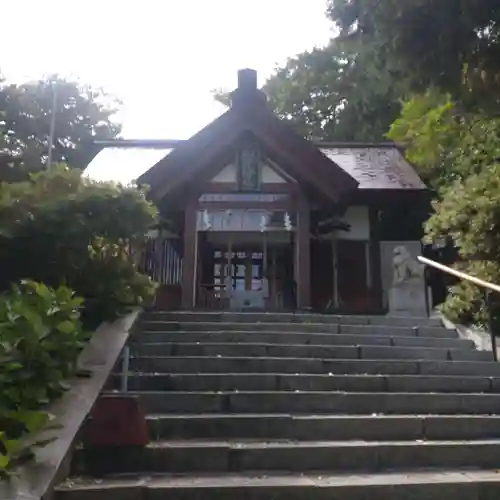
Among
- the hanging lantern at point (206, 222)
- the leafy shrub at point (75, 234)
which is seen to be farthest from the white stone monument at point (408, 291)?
the leafy shrub at point (75, 234)

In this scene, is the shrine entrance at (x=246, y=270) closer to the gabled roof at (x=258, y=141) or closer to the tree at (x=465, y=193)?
the gabled roof at (x=258, y=141)

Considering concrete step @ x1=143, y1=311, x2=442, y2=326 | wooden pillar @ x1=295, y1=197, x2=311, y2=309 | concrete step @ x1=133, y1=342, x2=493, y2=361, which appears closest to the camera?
concrete step @ x1=133, y1=342, x2=493, y2=361

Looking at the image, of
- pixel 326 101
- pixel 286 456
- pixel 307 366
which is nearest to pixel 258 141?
pixel 307 366

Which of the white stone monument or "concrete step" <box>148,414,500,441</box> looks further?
the white stone monument

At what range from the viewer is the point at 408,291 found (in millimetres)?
9914

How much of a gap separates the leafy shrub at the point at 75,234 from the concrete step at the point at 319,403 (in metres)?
1.77

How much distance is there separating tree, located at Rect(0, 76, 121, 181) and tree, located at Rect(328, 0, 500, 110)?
780 inches

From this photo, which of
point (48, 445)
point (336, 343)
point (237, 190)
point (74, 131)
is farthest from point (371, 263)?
point (74, 131)

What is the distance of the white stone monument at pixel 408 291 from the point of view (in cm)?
987

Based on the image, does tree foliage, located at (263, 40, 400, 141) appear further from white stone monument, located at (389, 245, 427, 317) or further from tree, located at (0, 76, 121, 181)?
white stone monument, located at (389, 245, 427, 317)

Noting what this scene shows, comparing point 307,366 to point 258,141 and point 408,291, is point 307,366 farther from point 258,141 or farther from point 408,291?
point 258,141

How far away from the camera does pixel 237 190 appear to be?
12.1 metres

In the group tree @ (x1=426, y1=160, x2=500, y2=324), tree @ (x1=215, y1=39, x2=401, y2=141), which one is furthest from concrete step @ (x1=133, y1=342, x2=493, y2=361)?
tree @ (x1=215, y1=39, x2=401, y2=141)

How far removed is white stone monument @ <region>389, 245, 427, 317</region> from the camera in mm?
9867
